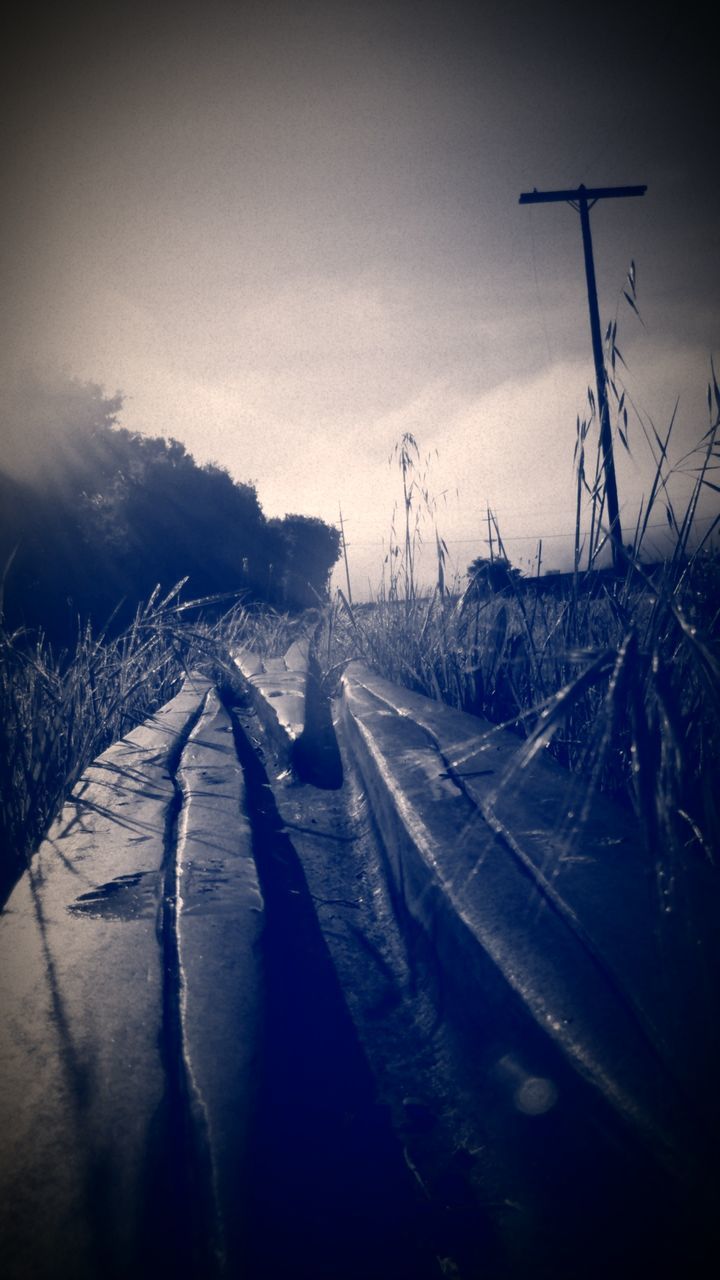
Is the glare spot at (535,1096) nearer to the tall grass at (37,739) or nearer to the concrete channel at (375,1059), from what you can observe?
the concrete channel at (375,1059)

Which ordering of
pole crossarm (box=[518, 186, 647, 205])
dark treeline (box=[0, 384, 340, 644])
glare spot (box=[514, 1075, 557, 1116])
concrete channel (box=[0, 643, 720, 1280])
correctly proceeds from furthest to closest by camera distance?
dark treeline (box=[0, 384, 340, 644])
pole crossarm (box=[518, 186, 647, 205])
glare spot (box=[514, 1075, 557, 1116])
concrete channel (box=[0, 643, 720, 1280])

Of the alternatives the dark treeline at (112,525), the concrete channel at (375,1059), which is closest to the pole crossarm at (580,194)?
the dark treeline at (112,525)

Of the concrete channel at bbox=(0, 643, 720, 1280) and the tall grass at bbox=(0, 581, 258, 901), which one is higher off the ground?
the tall grass at bbox=(0, 581, 258, 901)

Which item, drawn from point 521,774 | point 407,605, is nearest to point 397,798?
point 521,774

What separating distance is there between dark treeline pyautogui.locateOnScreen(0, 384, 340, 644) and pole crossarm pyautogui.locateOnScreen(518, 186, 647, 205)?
21.9ft

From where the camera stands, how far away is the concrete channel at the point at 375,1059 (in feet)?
1.50

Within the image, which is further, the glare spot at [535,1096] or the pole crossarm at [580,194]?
the pole crossarm at [580,194]

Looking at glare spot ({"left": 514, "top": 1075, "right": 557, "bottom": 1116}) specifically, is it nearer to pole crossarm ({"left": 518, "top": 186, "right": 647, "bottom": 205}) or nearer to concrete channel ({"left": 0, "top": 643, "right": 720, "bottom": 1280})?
concrete channel ({"left": 0, "top": 643, "right": 720, "bottom": 1280})

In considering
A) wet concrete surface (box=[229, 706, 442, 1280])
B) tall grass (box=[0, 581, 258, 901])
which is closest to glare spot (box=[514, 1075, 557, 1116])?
wet concrete surface (box=[229, 706, 442, 1280])

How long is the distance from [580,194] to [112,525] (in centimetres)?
1080

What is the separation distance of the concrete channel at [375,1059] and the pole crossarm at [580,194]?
8.04 meters

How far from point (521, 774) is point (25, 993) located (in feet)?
2.88

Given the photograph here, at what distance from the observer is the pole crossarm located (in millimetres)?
6551

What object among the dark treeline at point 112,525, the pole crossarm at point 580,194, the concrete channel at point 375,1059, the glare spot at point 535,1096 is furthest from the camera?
the dark treeline at point 112,525
